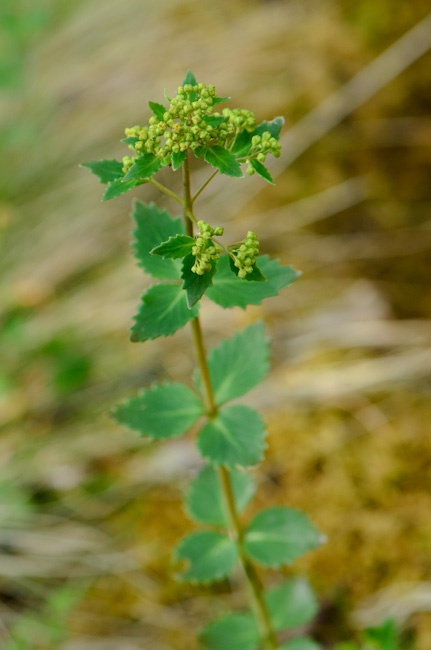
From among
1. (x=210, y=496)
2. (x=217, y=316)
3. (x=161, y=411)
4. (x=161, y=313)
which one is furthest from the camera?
(x=217, y=316)

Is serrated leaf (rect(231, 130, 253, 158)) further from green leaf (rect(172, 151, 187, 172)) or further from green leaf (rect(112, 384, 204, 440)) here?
green leaf (rect(112, 384, 204, 440))

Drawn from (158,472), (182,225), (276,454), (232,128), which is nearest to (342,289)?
(276,454)

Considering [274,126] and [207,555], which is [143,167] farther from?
[207,555]

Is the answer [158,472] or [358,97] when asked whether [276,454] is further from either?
[358,97]

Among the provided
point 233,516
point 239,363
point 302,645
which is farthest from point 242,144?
point 302,645

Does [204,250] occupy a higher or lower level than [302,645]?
higher

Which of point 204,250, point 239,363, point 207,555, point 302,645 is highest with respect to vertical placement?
point 204,250


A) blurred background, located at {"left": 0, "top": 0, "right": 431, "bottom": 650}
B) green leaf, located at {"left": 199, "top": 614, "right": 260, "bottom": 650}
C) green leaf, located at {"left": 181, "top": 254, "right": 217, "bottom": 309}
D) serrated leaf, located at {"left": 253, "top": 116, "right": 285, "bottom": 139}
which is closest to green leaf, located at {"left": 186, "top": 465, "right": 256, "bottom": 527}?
green leaf, located at {"left": 199, "top": 614, "right": 260, "bottom": 650}
